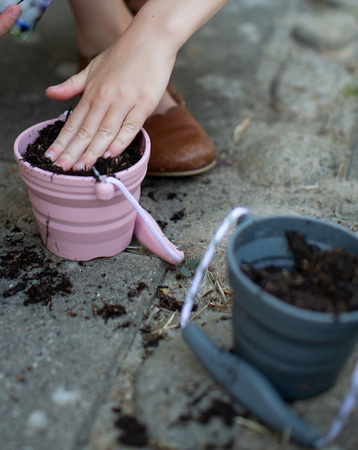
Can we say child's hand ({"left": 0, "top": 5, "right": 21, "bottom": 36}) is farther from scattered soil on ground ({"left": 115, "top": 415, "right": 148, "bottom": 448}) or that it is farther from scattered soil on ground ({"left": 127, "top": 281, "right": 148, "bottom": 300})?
scattered soil on ground ({"left": 115, "top": 415, "right": 148, "bottom": 448})

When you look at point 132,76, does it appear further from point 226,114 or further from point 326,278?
point 226,114

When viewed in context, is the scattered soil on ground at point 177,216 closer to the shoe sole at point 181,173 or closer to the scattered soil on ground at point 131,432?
the shoe sole at point 181,173

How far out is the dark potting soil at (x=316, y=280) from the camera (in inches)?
38.3

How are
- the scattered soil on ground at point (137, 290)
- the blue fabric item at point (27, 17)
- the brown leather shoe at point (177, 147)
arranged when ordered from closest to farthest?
1. the scattered soil on ground at point (137, 290)
2. the blue fabric item at point (27, 17)
3. the brown leather shoe at point (177, 147)

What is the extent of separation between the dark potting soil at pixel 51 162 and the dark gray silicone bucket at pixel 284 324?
1.48 ft

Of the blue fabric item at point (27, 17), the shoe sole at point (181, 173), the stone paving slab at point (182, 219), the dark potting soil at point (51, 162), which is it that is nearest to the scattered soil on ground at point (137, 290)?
the stone paving slab at point (182, 219)

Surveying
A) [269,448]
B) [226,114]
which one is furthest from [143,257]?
[226,114]

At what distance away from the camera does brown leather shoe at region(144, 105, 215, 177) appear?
6.14 ft

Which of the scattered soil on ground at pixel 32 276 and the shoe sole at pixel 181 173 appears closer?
the scattered soil on ground at pixel 32 276

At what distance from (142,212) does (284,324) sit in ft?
1.84

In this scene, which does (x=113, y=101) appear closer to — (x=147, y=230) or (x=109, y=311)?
(x=147, y=230)

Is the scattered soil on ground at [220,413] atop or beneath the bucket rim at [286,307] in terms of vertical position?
beneath

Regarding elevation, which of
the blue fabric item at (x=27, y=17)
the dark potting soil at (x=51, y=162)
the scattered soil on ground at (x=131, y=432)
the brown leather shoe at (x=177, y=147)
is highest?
the blue fabric item at (x=27, y=17)

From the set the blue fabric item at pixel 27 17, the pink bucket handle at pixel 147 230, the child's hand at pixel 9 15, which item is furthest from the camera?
the blue fabric item at pixel 27 17
